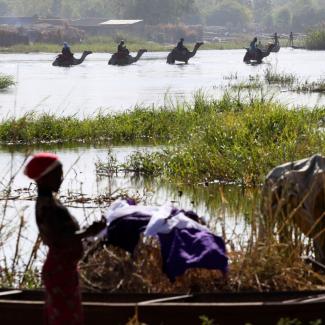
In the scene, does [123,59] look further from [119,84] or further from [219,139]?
[219,139]

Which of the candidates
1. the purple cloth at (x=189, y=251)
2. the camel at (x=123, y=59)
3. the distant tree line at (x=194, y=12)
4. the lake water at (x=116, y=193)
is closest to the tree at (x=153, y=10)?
the distant tree line at (x=194, y=12)

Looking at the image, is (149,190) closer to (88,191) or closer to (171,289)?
(88,191)

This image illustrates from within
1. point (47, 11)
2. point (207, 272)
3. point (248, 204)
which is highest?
point (207, 272)

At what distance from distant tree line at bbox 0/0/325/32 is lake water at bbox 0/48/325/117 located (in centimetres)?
4455

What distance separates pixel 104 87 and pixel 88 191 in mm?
26910

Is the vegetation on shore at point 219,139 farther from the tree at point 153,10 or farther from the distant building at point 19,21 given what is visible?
the tree at point 153,10

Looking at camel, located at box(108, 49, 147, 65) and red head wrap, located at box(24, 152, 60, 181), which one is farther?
camel, located at box(108, 49, 147, 65)

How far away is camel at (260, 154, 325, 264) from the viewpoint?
9555mm

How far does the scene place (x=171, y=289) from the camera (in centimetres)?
883

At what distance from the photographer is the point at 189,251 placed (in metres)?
8.44

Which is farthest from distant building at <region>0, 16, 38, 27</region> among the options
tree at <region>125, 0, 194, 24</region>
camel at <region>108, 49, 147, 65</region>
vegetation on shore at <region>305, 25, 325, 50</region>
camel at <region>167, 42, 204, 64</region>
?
camel at <region>108, 49, 147, 65</region>

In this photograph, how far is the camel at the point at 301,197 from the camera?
9.55 meters

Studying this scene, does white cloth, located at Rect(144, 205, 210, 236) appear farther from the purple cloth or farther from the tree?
the tree

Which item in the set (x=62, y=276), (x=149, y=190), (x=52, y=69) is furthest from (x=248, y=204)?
(x=52, y=69)
